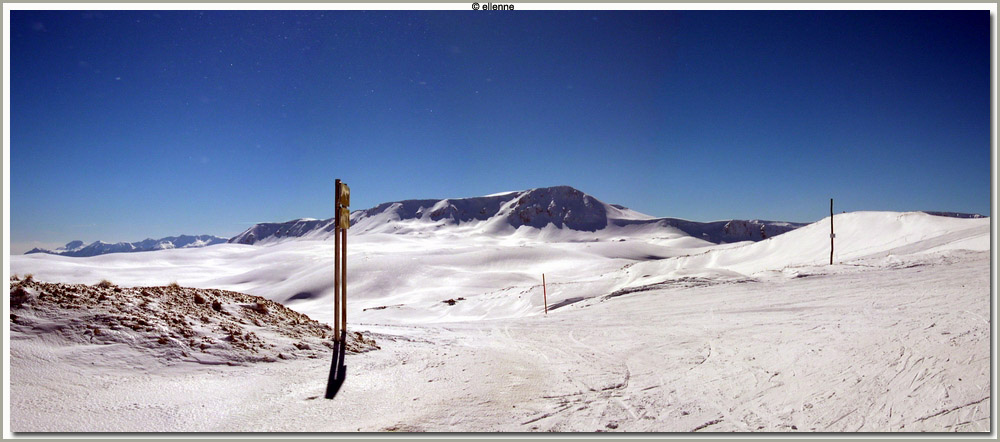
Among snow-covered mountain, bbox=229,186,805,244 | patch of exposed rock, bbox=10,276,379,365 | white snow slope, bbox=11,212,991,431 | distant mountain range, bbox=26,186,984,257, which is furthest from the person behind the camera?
snow-covered mountain, bbox=229,186,805,244

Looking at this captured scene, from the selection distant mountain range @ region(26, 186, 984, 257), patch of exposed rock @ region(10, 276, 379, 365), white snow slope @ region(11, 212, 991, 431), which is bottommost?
white snow slope @ region(11, 212, 991, 431)

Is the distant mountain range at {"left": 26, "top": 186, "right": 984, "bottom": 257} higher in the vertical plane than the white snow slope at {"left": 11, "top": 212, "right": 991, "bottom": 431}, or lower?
higher

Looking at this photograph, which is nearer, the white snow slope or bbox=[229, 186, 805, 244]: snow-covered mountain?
the white snow slope

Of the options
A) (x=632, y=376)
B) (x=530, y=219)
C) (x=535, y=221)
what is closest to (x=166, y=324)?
(x=632, y=376)

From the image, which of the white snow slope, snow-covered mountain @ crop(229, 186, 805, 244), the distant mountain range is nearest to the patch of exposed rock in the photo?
the white snow slope

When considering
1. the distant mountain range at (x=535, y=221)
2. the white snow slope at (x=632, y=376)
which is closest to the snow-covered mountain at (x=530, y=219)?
the distant mountain range at (x=535, y=221)

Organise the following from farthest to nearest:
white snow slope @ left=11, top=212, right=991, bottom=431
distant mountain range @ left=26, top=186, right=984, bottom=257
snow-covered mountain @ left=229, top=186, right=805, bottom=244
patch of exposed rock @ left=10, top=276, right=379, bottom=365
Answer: snow-covered mountain @ left=229, top=186, right=805, bottom=244, distant mountain range @ left=26, top=186, right=984, bottom=257, patch of exposed rock @ left=10, top=276, right=379, bottom=365, white snow slope @ left=11, top=212, right=991, bottom=431

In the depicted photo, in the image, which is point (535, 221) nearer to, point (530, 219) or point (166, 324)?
point (530, 219)

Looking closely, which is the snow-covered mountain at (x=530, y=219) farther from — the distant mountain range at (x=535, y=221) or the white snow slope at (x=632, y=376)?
the white snow slope at (x=632, y=376)

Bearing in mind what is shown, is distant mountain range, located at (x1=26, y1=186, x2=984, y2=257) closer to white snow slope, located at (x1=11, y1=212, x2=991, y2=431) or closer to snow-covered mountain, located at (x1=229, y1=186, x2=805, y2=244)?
snow-covered mountain, located at (x1=229, y1=186, x2=805, y2=244)
